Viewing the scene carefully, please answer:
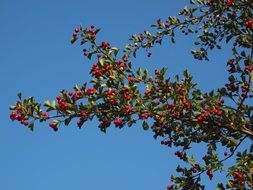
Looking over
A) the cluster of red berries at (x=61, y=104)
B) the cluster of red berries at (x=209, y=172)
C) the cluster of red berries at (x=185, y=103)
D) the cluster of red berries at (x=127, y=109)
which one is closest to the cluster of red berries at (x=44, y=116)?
the cluster of red berries at (x=61, y=104)

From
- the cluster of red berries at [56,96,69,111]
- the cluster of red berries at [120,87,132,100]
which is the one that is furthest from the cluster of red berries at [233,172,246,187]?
the cluster of red berries at [56,96,69,111]

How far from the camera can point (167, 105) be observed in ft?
22.5

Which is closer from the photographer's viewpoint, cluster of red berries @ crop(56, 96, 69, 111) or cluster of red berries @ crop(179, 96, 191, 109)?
cluster of red berries @ crop(56, 96, 69, 111)

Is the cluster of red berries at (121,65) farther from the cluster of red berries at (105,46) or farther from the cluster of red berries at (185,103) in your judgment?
the cluster of red berries at (185,103)

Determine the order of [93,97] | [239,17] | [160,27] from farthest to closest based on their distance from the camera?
[160,27]
[239,17]
[93,97]

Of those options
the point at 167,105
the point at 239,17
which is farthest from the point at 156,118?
the point at 239,17

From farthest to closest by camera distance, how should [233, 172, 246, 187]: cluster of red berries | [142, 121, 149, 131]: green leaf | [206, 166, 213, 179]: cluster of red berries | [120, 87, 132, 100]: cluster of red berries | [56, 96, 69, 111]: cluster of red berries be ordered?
[206, 166, 213, 179]: cluster of red berries, [142, 121, 149, 131]: green leaf, [233, 172, 246, 187]: cluster of red berries, [120, 87, 132, 100]: cluster of red berries, [56, 96, 69, 111]: cluster of red berries

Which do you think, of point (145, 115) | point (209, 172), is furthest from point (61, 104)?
point (209, 172)

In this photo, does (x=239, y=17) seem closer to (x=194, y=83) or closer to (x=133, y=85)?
(x=194, y=83)

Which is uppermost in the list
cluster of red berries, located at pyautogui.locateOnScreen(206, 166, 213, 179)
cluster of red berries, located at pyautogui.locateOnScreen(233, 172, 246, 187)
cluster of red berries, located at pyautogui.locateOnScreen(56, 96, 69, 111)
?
cluster of red berries, located at pyautogui.locateOnScreen(56, 96, 69, 111)

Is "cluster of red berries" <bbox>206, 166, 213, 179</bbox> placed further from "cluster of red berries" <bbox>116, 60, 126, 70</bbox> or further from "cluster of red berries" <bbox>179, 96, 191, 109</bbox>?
"cluster of red berries" <bbox>116, 60, 126, 70</bbox>

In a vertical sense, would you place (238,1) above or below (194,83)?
above

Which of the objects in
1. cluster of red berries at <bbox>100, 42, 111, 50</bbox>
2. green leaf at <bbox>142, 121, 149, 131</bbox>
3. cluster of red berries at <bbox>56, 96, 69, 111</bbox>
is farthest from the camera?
cluster of red berries at <bbox>100, 42, 111, 50</bbox>

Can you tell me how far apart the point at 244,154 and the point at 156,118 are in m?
1.88
